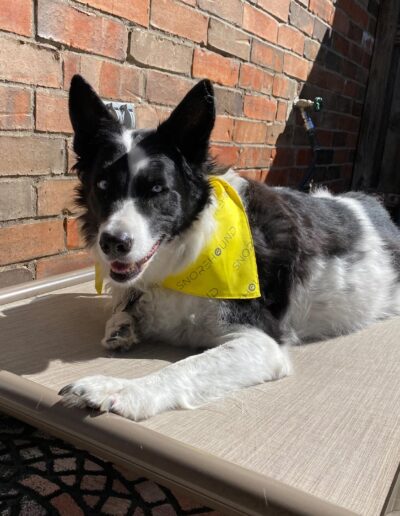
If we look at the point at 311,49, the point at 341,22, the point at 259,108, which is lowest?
the point at 259,108

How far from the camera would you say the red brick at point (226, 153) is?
139 inches

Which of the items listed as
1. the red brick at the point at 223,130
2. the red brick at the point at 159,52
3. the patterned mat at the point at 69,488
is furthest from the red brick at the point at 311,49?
the patterned mat at the point at 69,488

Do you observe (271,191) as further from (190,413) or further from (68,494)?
(68,494)

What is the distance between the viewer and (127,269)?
6.15ft

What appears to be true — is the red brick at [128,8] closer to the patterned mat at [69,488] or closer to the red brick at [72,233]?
the red brick at [72,233]

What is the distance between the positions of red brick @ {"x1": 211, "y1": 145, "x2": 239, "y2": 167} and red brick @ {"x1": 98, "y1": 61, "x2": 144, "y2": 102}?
2.45 feet

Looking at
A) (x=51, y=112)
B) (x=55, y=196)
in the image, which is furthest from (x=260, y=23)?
(x=55, y=196)

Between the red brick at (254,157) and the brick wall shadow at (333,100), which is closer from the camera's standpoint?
the red brick at (254,157)

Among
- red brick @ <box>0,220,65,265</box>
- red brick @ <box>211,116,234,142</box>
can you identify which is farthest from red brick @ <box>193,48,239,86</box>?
red brick @ <box>0,220,65,265</box>

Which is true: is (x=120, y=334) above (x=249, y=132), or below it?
below

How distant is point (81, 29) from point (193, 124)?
103 centimetres

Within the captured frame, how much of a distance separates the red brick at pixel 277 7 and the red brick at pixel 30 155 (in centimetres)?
210

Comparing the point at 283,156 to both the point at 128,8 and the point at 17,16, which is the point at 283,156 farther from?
the point at 17,16

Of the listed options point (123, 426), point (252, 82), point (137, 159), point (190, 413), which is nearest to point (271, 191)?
point (137, 159)
